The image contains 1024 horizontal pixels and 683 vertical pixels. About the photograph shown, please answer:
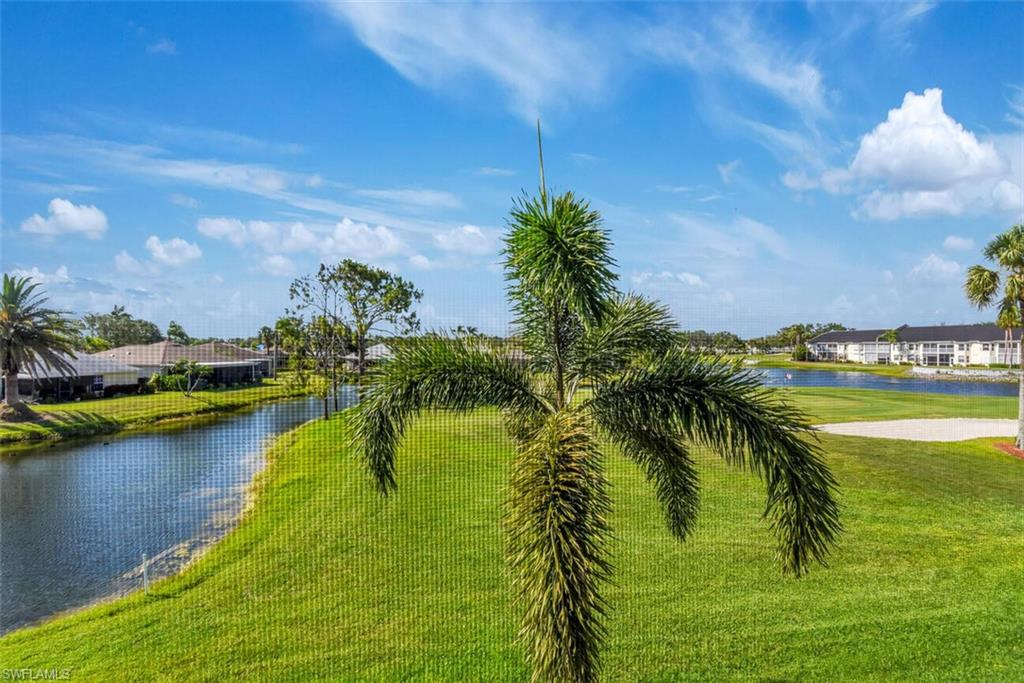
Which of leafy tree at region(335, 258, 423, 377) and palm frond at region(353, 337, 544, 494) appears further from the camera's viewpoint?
leafy tree at region(335, 258, 423, 377)

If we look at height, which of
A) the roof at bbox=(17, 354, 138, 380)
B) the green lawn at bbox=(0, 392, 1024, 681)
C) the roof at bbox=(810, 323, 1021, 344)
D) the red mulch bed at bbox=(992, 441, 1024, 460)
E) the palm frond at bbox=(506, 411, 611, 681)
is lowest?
the green lawn at bbox=(0, 392, 1024, 681)

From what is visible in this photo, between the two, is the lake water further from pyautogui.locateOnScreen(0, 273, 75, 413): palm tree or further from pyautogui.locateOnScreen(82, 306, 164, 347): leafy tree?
pyautogui.locateOnScreen(82, 306, 164, 347): leafy tree

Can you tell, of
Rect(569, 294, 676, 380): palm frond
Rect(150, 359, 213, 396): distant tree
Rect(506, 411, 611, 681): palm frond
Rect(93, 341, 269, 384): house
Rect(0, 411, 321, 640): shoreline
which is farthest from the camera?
Rect(93, 341, 269, 384): house

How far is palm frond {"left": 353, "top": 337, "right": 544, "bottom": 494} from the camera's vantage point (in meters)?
2.29

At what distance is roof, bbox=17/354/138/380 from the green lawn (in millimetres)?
8244

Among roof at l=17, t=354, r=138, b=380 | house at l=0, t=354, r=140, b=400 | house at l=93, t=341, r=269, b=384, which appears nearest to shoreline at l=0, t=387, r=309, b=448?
house at l=0, t=354, r=140, b=400

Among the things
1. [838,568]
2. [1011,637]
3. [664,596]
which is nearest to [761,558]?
[838,568]

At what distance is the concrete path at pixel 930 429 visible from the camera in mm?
10086

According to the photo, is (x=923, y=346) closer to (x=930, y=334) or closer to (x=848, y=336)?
(x=930, y=334)

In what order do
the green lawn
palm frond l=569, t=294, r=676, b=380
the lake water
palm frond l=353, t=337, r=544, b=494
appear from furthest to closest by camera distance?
the lake water → the green lawn → palm frond l=569, t=294, r=676, b=380 → palm frond l=353, t=337, r=544, b=494

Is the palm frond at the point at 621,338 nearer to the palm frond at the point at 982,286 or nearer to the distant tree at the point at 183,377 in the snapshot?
the palm frond at the point at 982,286

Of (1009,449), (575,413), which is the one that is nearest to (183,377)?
(575,413)

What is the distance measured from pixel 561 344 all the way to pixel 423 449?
23.7 feet

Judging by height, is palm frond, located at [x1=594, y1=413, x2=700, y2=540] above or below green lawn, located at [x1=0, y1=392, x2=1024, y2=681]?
above
